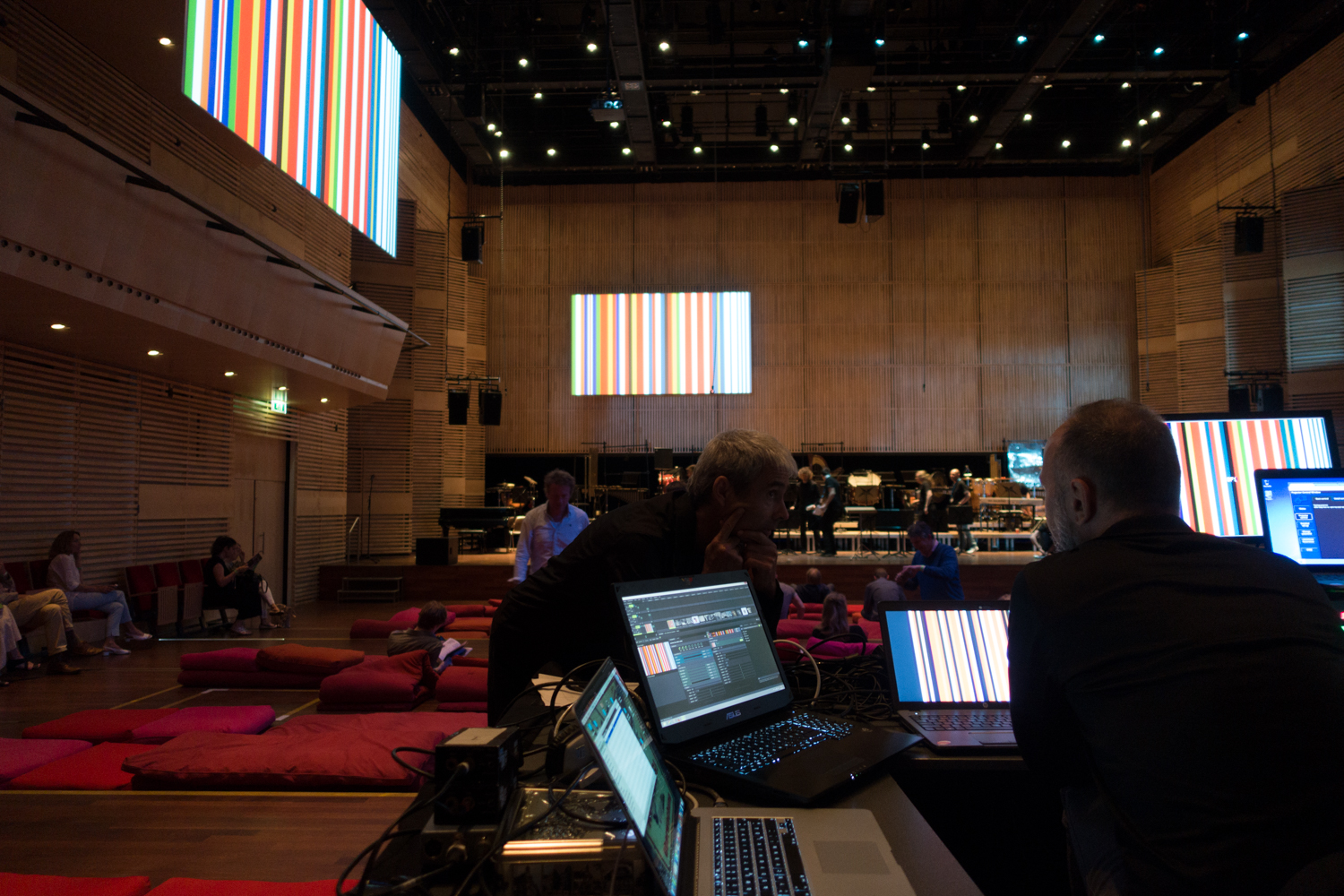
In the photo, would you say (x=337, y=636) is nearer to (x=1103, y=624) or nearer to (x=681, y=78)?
(x=1103, y=624)

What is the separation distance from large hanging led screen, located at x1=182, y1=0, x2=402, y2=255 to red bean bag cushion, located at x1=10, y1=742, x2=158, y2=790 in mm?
5097

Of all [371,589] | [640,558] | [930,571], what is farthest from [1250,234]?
[371,589]

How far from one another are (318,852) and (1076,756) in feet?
8.75

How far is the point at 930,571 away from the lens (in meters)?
5.95

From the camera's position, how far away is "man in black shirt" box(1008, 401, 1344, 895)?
101 centimetres

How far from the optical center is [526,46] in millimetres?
13055

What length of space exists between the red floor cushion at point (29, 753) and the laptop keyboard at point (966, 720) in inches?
162

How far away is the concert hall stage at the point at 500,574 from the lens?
10992 millimetres

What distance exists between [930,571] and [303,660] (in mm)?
4930

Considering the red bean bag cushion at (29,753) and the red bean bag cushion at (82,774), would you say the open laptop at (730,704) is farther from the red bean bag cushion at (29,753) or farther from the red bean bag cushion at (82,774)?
the red bean bag cushion at (29,753)

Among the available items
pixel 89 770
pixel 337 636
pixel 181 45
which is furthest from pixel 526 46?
pixel 89 770

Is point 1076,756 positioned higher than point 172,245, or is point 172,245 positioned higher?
point 172,245

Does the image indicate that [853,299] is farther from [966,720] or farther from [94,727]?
[966,720]

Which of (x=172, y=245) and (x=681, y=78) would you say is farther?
(x=681, y=78)
